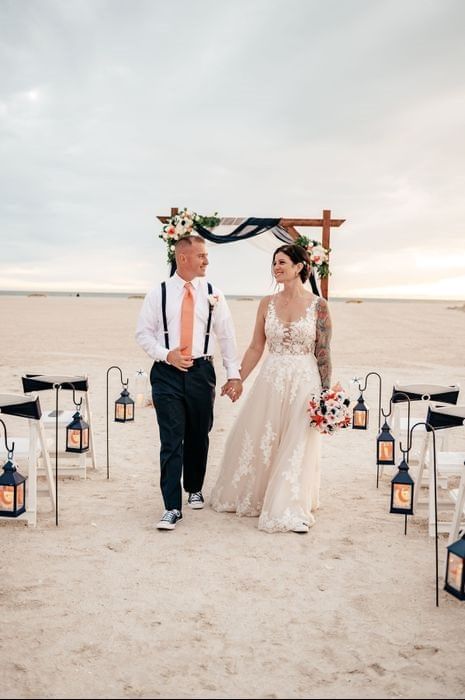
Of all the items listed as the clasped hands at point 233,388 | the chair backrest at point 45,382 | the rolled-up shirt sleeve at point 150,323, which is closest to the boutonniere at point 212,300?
the rolled-up shirt sleeve at point 150,323

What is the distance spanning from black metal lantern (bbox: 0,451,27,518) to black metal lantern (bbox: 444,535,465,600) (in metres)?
2.95

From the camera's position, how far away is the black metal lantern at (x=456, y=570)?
346 centimetres

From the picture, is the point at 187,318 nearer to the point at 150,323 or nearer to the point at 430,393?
the point at 150,323

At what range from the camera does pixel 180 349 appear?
17.2 feet

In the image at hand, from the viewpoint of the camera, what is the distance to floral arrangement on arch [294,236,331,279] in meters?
9.20

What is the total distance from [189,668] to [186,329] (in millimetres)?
2738

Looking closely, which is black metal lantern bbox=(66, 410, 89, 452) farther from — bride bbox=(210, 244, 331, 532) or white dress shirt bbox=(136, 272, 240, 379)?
bride bbox=(210, 244, 331, 532)

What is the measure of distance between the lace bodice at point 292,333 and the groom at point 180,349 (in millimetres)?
361

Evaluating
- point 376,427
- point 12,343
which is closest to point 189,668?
point 376,427

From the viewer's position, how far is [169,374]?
17.4 feet

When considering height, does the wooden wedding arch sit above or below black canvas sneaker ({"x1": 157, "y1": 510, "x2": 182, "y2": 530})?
above

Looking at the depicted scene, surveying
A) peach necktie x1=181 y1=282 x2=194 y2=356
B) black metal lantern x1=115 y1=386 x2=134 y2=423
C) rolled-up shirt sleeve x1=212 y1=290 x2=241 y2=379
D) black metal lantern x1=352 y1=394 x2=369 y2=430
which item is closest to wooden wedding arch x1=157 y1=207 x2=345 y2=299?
black metal lantern x1=352 y1=394 x2=369 y2=430

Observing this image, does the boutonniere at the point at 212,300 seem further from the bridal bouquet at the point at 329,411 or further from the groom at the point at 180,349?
the bridal bouquet at the point at 329,411

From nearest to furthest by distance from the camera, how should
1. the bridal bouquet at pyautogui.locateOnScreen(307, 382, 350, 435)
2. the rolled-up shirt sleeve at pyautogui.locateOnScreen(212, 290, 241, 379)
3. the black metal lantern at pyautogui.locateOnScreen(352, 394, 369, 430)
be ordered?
the bridal bouquet at pyautogui.locateOnScreen(307, 382, 350, 435) → the rolled-up shirt sleeve at pyautogui.locateOnScreen(212, 290, 241, 379) → the black metal lantern at pyautogui.locateOnScreen(352, 394, 369, 430)
